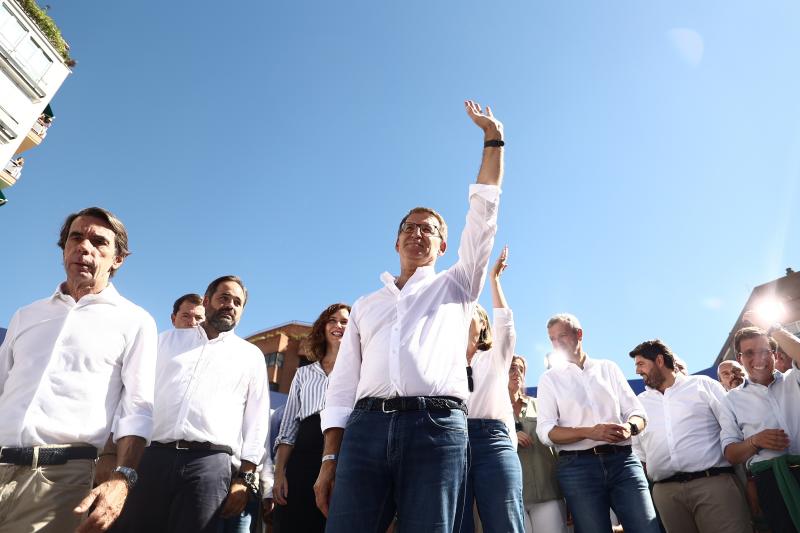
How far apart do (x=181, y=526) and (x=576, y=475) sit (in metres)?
2.86

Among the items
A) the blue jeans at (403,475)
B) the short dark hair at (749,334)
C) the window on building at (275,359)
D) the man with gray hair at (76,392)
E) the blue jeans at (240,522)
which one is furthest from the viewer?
the window on building at (275,359)

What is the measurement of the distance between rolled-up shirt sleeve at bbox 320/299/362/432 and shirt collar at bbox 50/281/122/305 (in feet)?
3.74

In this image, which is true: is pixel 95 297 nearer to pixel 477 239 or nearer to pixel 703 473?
pixel 477 239

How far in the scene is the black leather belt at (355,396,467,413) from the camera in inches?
71.0

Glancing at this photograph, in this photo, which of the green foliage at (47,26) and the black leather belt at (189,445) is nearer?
the black leather belt at (189,445)

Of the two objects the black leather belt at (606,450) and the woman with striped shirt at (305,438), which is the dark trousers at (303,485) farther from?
the black leather belt at (606,450)

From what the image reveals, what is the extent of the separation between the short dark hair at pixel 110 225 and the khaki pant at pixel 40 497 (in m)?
1.02

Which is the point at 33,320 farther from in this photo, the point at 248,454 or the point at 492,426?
the point at 492,426

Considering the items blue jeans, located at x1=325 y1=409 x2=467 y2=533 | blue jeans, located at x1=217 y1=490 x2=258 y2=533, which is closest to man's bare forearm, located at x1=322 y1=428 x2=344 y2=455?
blue jeans, located at x1=325 y1=409 x2=467 y2=533

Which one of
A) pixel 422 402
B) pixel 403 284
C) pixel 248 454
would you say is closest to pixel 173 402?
pixel 248 454

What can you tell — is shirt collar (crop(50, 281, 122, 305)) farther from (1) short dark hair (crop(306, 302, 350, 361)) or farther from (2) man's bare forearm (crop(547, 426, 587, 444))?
(2) man's bare forearm (crop(547, 426, 587, 444))

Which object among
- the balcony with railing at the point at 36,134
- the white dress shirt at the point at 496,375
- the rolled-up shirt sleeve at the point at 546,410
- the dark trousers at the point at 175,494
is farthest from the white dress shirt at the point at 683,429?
the balcony with railing at the point at 36,134

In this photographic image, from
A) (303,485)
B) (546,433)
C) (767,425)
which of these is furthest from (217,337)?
(767,425)

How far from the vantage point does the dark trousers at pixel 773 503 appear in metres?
3.55
